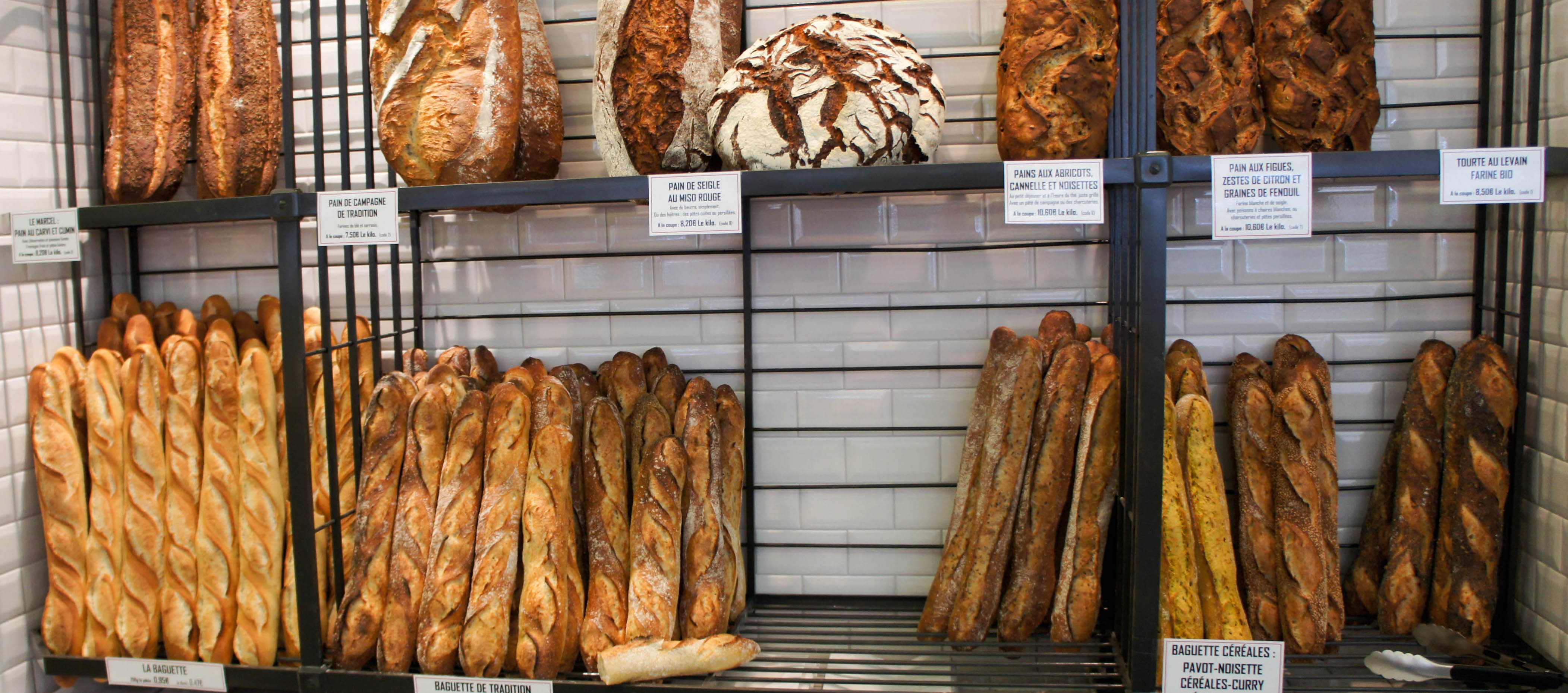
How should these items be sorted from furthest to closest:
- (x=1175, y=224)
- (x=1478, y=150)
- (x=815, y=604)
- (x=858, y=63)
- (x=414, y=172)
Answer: (x=815, y=604) < (x=1175, y=224) < (x=414, y=172) < (x=858, y=63) < (x=1478, y=150)

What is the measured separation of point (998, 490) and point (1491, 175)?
0.97 m

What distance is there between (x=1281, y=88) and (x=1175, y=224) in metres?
0.34

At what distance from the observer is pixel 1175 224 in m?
1.91

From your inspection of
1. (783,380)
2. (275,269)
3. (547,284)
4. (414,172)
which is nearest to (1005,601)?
(783,380)

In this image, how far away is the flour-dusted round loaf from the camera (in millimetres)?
1583

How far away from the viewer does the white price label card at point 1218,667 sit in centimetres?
154

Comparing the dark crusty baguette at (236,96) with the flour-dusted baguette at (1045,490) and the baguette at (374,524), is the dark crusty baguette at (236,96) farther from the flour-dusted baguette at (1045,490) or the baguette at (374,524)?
the flour-dusted baguette at (1045,490)

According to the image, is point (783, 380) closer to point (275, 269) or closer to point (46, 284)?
point (275, 269)

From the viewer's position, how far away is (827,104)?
159cm

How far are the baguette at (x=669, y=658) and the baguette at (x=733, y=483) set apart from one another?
156 mm

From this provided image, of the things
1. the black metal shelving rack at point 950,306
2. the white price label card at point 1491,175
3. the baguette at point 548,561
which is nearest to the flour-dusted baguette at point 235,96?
the black metal shelving rack at point 950,306

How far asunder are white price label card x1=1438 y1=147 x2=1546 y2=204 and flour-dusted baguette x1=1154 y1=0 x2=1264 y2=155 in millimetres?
316

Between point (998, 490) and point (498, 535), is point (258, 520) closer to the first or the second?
point (498, 535)

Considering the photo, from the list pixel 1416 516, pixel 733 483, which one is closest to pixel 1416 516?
pixel 1416 516
